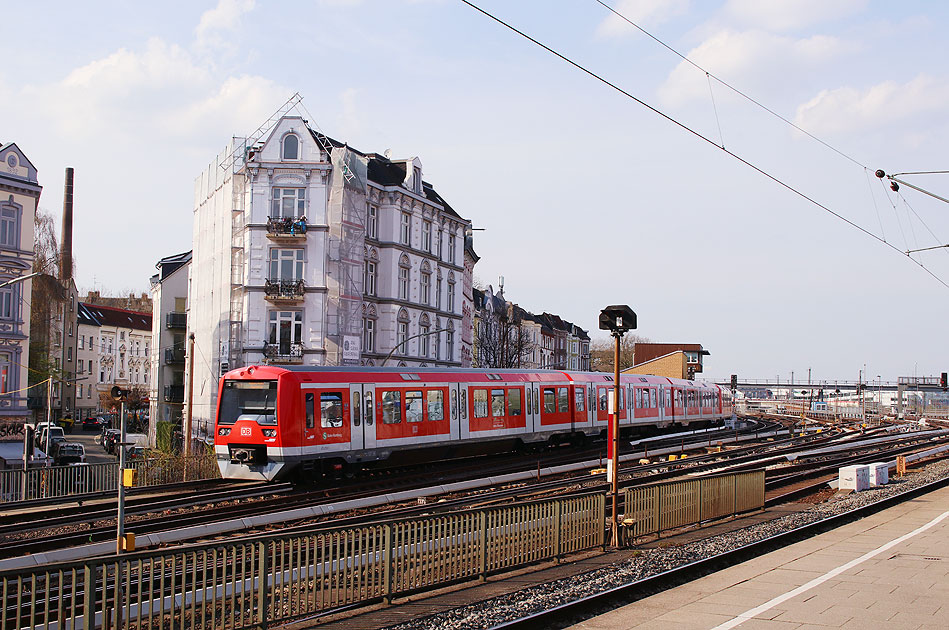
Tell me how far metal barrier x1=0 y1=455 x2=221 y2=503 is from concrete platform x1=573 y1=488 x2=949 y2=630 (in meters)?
13.5

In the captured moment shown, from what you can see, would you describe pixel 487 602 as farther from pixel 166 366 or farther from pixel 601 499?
pixel 166 366

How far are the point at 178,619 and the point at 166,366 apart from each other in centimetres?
5469

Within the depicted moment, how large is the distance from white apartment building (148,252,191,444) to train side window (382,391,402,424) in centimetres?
3058

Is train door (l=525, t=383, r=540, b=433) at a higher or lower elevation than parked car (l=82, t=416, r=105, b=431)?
higher

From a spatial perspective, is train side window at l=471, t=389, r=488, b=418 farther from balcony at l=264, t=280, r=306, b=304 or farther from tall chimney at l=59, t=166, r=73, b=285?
tall chimney at l=59, t=166, r=73, b=285

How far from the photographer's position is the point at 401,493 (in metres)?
20.2

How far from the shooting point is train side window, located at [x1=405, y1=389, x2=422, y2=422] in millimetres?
26484

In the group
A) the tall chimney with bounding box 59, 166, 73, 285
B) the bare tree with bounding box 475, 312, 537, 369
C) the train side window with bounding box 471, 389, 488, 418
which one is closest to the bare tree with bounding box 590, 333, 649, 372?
the bare tree with bounding box 475, 312, 537, 369

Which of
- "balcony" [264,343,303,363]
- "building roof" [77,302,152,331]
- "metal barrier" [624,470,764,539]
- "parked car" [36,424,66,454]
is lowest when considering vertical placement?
"parked car" [36,424,66,454]

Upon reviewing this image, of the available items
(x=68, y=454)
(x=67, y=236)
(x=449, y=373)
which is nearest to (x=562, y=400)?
(x=449, y=373)

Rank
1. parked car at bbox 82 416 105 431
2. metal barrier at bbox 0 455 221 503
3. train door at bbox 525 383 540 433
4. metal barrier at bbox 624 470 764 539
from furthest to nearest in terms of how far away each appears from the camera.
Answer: parked car at bbox 82 416 105 431, train door at bbox 525 383 540 433, metal barrier at bbox 0 455 221 503, metal barrier at bbox 624 470 764 539

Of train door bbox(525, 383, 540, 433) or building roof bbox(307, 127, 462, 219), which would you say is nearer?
train door bbox(525, 383, 540, 433)

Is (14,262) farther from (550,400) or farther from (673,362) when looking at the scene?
(673,362)

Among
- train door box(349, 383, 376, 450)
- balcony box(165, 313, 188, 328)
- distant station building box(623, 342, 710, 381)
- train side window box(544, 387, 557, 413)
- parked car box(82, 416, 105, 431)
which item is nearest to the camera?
train door box(349, 383, 376, 450)
